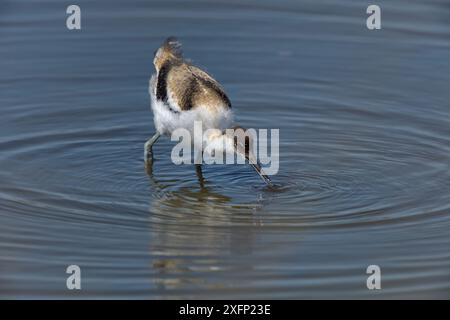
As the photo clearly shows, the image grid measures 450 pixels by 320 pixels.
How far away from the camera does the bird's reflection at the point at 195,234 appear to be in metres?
8.71

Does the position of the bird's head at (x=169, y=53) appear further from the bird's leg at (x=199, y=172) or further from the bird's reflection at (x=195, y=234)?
the bird's reflection at (x=195, y=234)

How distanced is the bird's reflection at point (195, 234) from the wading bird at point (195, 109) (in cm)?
47

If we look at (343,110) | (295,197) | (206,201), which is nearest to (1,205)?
(206,201)

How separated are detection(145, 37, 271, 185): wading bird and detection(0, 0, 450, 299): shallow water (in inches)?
14.8

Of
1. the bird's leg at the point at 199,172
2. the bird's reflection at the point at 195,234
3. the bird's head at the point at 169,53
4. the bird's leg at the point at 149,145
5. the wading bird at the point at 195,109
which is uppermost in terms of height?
the bird's head at the point at 169,53

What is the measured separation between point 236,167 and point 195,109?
808mm

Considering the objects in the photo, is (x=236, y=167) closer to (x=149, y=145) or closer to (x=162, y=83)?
(x=149, y=145)

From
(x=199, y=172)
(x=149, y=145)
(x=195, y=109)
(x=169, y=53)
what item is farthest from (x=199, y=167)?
(x=169, y=53)

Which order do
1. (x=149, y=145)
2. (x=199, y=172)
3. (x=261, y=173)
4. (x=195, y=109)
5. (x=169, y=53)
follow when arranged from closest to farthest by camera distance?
(x=261, y=173)
(x=195, y=109)
(x=199, y=172)
(x=149, y=145)
(x=169, y=53)

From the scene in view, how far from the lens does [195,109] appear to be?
10.9 metres

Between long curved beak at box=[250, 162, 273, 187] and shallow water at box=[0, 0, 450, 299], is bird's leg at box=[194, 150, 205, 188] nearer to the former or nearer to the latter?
shallow water at box=[0, 0, 450, 299]

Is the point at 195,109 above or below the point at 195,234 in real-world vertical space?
above

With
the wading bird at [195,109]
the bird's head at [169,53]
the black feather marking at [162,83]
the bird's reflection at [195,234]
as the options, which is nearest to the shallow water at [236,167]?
the bird's reflection at [195,234]

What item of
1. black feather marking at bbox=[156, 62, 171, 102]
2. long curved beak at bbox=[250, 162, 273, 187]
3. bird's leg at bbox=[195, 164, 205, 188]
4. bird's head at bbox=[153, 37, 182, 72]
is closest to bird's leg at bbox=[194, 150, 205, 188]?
bird's leg at bbox=[195, 164, 205, 188]
